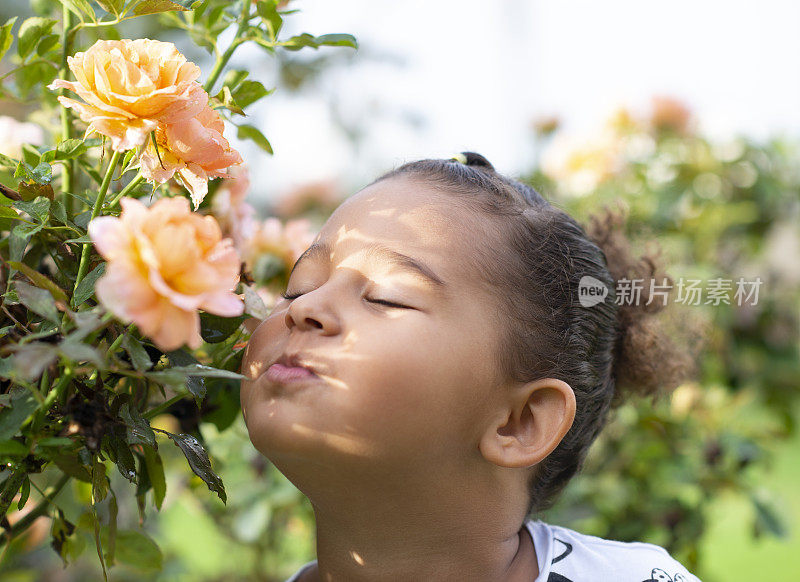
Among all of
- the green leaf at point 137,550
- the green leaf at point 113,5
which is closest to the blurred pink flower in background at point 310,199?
the green leaf at point 137,550

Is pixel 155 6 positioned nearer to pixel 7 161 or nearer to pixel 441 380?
pixel 7 161

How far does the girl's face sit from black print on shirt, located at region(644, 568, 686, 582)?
1.18ft

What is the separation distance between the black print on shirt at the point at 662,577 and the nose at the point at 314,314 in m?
0.62

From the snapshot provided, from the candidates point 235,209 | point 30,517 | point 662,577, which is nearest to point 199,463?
point 30,517

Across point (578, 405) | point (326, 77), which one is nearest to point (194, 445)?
point (578, 405)

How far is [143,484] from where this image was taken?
860 millimetres

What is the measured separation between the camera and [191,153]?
0.71 meters

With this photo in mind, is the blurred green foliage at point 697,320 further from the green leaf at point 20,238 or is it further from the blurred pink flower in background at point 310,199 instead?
the green leaf at point 20,238

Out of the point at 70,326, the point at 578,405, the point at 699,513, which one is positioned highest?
the point at 70,326

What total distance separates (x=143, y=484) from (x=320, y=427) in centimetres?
23

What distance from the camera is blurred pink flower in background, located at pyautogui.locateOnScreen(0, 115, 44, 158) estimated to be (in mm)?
910

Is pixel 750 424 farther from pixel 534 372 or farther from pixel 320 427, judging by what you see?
pixel 320 427

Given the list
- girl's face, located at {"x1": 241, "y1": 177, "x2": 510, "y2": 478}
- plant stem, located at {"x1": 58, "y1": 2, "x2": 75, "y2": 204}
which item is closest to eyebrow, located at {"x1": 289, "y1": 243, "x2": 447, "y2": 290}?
girl's face, located at {"x1": 241, "y1": 177, "x2": 510, "y2": 478}

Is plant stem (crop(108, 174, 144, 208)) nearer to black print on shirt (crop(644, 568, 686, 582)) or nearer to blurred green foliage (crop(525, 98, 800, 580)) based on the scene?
black print on shirt (crop(644, 568, 686, 582))
